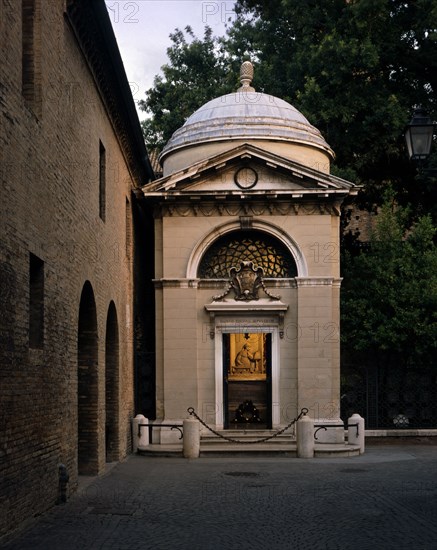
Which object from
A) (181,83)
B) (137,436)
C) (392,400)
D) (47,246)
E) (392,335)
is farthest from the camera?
(181,83)

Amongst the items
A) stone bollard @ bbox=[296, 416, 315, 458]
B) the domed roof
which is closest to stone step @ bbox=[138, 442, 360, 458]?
stone bollard @ bbox=[296, 416, 315, 458]

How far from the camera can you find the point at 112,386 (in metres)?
19.5

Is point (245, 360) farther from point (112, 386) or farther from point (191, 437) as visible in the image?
point (112, 386)

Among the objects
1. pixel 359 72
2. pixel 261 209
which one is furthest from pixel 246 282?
pixel 359 72

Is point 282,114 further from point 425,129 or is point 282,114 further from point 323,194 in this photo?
point 425,129

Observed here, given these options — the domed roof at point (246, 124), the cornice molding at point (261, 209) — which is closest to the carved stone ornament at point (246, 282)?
the cornice molding at point (261, 209)

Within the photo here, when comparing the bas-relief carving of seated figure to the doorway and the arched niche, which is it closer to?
the doorway

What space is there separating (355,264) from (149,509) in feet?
48.9

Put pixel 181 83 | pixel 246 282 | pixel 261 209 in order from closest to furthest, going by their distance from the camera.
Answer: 1. pixel 261 209
2. pixel 246 282
3. pixel 181 83

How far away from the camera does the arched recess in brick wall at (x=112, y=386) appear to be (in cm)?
1930

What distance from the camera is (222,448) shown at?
70.8 ft

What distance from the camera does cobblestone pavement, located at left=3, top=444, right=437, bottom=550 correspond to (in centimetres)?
1042

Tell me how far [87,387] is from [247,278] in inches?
331

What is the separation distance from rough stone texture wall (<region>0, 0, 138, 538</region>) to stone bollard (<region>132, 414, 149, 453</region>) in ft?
15.3
